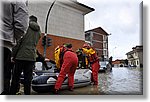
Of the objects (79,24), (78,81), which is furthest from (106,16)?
(79,24)

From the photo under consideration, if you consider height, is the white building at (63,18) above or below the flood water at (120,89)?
above

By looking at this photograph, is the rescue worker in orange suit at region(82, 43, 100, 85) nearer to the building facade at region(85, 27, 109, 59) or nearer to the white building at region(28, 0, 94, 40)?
the building facade at region(85, 27, 109, 59)

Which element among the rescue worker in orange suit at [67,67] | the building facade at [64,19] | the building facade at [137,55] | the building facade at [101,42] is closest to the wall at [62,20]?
the building facade at [64,19]

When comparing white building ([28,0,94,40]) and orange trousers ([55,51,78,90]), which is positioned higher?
white building ([28,0,94,40])

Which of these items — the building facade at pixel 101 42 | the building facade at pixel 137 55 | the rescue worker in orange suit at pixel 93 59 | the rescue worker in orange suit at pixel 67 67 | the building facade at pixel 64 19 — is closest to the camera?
the building facade at pixel 137 55

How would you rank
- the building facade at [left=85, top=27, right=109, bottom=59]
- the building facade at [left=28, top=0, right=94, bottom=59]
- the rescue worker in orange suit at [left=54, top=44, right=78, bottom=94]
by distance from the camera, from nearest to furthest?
1. the rescue worker in orange suit at [left=54, top=44, right=78, bottom=94]
2. the building facade at [left=85, top=27, right=109, bottom=59]
3. the building facade at [left=28, top=0, right=94, bottom=59]

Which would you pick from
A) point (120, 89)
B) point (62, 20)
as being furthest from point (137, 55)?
point (62, 20)

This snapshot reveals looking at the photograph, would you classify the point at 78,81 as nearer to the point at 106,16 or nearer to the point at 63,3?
the point at 106,16

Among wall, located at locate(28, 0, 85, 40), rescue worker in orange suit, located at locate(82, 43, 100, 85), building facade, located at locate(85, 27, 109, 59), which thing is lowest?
rescue worker in orange suit, located at locate(82, 43, 100, 85)

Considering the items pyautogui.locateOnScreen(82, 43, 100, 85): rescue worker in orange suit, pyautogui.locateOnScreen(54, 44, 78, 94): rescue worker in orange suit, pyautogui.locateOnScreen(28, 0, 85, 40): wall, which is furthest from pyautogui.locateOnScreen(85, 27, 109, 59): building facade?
pyautogui.locateOnScreen(28, 0, 85, 40): wall

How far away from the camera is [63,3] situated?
4.30 m

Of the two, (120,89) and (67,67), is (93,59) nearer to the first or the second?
(67,67)

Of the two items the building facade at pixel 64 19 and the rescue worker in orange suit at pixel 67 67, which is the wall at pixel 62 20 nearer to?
the building facade at pixel 64 19

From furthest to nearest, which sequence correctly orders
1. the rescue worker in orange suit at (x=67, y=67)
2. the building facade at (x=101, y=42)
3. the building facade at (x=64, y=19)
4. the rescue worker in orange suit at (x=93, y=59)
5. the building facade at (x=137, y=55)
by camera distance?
the building facade at (x=64, y=19)
the rescue worker in orange suit at (x=93, y=59)
the building facade at (x=101, y=42)
the rescue worker in orange suit at (x=67, y=67)
the building facade at (x=137, y=55)
